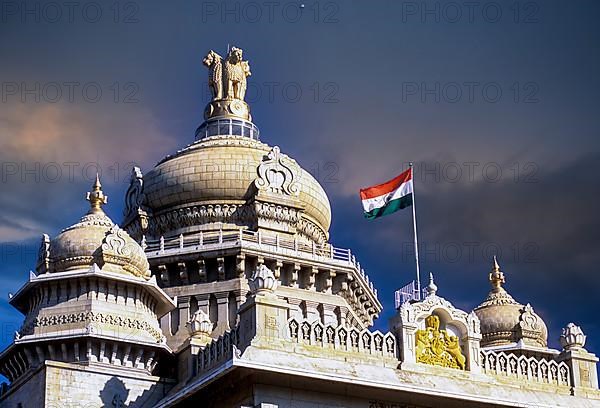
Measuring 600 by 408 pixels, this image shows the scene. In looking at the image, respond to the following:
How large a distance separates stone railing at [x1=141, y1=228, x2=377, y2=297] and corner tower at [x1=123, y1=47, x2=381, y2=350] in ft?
0.14

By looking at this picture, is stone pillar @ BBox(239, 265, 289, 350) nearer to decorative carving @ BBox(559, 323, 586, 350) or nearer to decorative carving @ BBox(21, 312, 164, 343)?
decorative carving @ BBox(21, 312, 164, 343)

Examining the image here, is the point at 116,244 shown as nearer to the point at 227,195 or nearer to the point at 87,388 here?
the point at 87,388

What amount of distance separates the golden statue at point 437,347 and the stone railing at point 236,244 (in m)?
13.7

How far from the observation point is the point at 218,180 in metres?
52.1

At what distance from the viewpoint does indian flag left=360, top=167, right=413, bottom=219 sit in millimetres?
42750

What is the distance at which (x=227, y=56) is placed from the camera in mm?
57875

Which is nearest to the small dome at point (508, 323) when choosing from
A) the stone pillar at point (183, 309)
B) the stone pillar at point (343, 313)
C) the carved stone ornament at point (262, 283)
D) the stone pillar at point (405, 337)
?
the stone pillar at point (343, 313)

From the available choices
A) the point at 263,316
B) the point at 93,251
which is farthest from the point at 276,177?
the point at 263,316

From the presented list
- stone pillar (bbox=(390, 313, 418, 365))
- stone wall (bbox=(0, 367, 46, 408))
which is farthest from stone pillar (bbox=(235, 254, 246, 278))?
stone pillar (bbox=(390, 313, 418, 365))

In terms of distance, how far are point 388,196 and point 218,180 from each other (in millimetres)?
11168

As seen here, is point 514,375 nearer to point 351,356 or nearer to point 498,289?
point 351,356

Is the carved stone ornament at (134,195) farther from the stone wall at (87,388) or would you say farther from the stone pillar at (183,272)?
the stone wall at (87,388)

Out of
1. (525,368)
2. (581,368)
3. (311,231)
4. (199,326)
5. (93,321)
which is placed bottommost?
(525,368)

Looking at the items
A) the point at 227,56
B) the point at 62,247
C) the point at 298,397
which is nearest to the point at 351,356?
the point at 298,397
